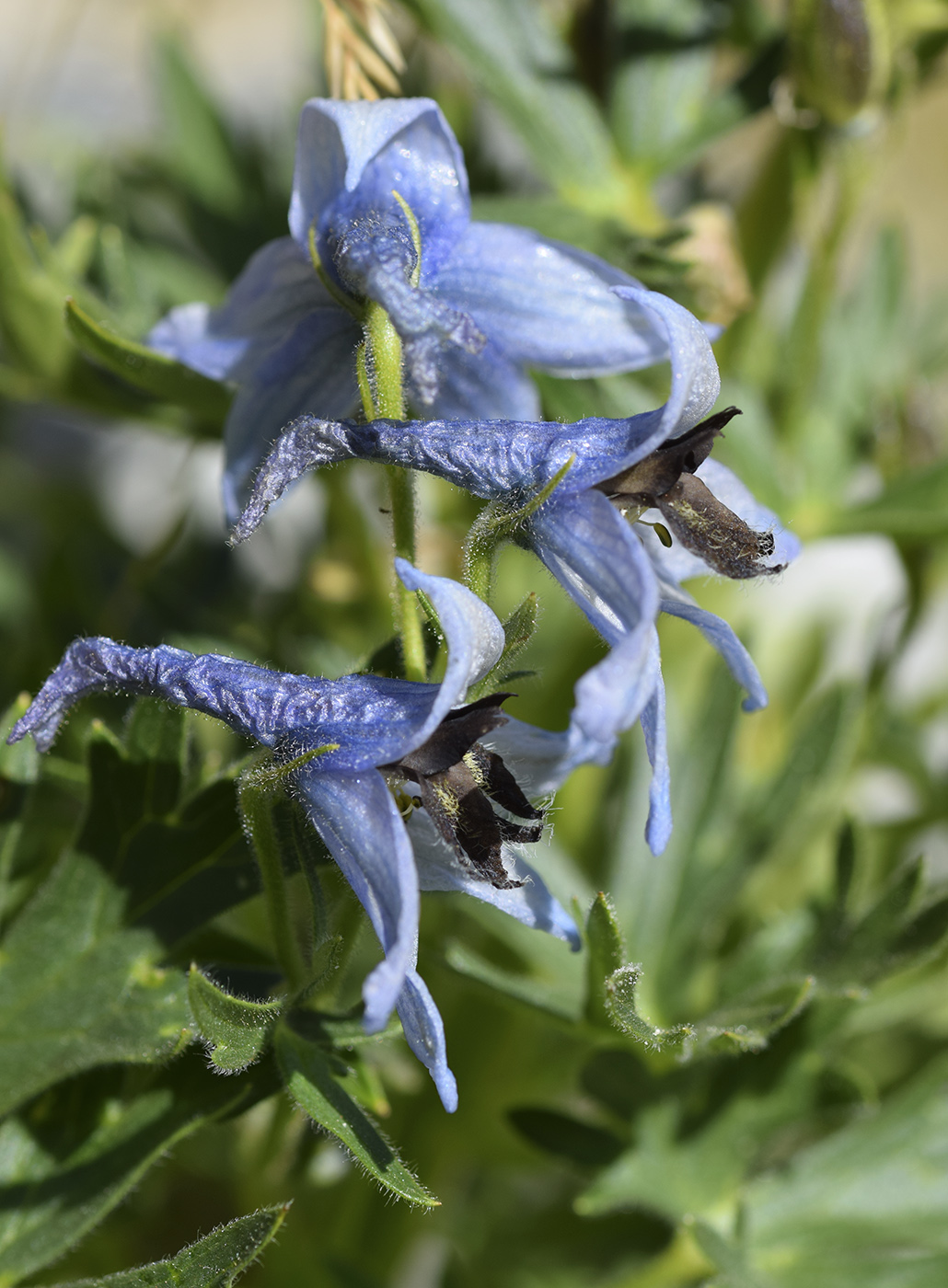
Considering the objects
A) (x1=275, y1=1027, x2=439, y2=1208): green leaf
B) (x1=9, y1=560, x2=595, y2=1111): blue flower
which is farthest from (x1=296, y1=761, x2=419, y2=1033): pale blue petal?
(x1=275, y1=1027, x2=439, y2=1208): green leaf

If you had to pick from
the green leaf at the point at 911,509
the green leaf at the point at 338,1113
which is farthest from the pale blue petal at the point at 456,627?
the green leaf at the point at 911,509

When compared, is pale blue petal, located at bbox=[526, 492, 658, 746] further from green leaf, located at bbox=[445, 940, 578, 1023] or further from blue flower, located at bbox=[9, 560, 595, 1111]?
green leaf, located at bbox=[445, 940, 578, 1023]

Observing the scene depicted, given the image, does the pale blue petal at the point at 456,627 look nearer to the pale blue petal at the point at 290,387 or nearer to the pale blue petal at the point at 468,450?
the pale blue petal at the point at 468,450

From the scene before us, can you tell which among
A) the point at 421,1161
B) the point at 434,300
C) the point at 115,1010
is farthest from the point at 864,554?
the point at 115,1010

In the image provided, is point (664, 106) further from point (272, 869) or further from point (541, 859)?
point (272, 869)

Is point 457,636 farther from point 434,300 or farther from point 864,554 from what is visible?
point 864,554

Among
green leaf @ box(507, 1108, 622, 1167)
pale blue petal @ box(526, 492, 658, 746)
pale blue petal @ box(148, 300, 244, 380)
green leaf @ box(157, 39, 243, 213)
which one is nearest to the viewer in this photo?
pale blue petal @ box(526, 492, 658, 746)
